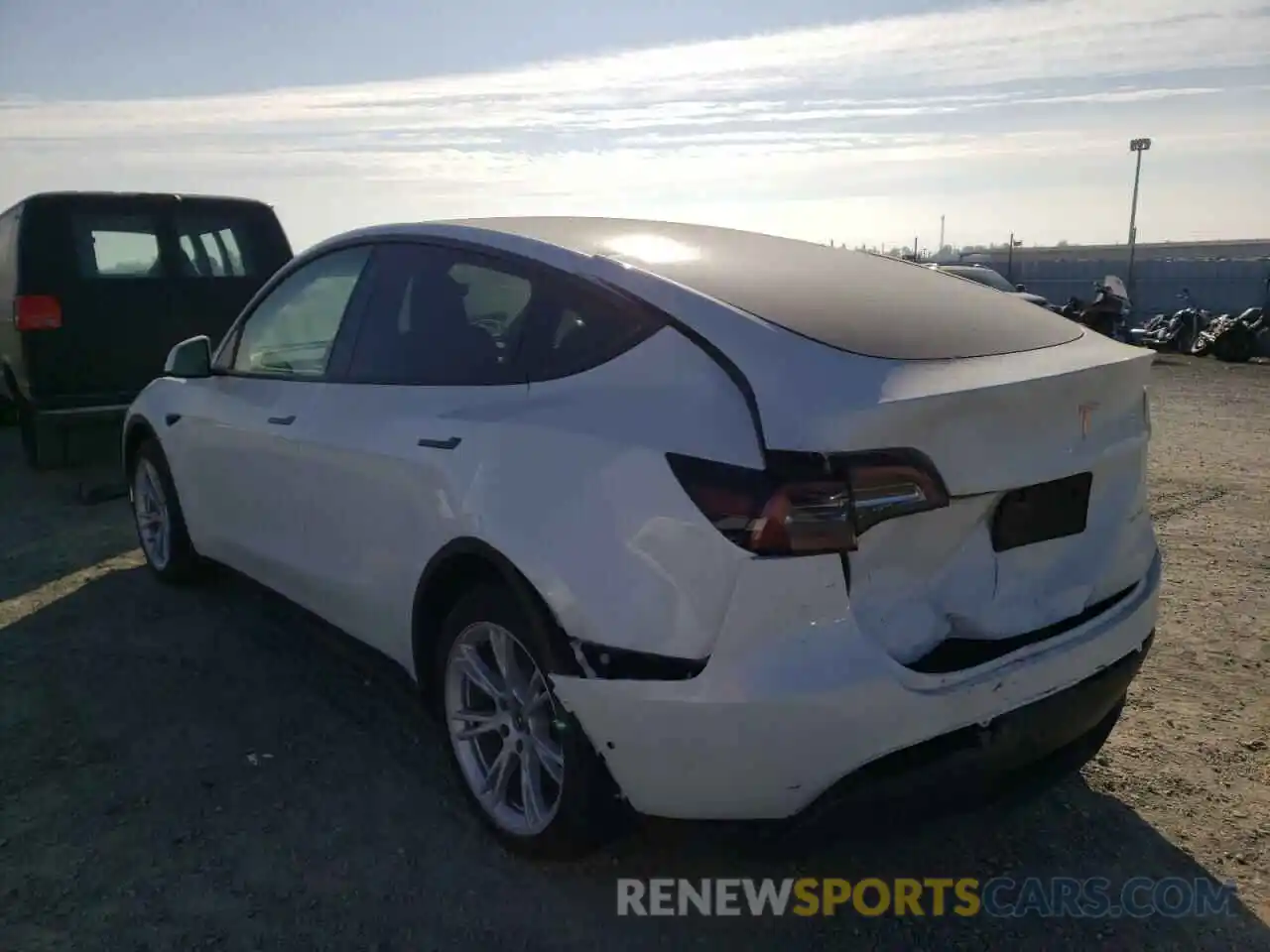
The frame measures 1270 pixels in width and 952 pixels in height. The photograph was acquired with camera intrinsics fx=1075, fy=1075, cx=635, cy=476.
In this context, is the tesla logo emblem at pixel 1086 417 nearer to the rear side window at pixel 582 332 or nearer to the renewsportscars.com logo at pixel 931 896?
the rear side window at pixel 582 332

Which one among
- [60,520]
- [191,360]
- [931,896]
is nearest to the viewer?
[931,896]

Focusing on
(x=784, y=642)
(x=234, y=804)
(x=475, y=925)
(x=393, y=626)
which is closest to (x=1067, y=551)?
(x=784, y=642)

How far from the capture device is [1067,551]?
105 inches

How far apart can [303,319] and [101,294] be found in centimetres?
427

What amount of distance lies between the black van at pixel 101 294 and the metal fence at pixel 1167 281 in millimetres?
22680

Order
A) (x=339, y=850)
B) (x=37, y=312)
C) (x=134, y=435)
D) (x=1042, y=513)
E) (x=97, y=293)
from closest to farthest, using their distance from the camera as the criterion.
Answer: (x=1042, y=513)
(x=339, y=850)
(x=134, y=435)
(x=37, y=312)
(x=97, y=293)

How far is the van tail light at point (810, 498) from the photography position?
223 centimetres

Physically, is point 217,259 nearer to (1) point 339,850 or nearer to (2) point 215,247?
(2) point 215,247

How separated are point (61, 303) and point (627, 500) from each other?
6.52 meters

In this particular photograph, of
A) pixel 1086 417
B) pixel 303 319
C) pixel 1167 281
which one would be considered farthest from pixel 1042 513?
pixel 1167 281

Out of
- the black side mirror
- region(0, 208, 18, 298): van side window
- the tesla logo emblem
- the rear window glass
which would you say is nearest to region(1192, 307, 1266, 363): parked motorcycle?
the rear window glass

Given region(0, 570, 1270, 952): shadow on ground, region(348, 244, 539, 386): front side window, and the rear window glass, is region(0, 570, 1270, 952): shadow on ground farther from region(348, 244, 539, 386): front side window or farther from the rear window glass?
the rear window glass

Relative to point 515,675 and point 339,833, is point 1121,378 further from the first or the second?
point 339,833

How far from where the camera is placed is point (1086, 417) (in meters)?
2.66
